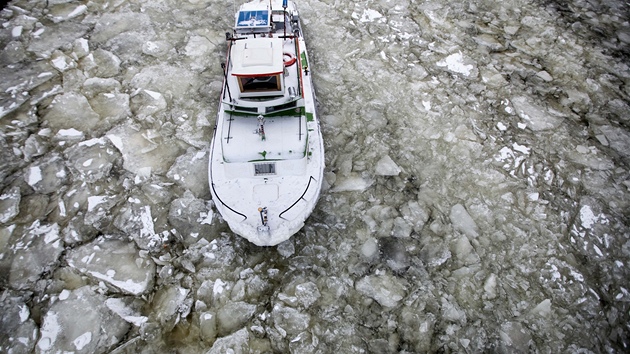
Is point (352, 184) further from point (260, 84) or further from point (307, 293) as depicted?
point (260, 84)

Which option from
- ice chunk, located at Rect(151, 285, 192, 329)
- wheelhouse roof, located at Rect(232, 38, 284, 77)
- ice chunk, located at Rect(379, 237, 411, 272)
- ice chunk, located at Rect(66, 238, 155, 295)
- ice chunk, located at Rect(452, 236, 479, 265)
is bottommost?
ice chunk, located at Rect(151, 285, 192, 329)

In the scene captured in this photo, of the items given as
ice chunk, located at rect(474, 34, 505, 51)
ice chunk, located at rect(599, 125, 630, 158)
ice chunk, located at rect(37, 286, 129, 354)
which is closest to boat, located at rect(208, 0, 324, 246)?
ice chunk, located at rect(37, 286, 129, 354)

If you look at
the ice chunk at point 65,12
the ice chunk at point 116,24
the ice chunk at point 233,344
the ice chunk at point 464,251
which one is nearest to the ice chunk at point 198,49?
the ice chunk at point 116,24

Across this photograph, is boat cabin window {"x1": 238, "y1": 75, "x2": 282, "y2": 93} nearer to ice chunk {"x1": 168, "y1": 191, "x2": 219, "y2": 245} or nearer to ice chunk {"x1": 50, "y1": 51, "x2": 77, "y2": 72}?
ice chunk {"x1": 168, "y1": 191, "x2": 219, "y2": 245}

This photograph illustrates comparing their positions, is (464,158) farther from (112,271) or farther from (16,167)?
(16,167)

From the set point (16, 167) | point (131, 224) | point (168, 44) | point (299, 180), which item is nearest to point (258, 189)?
point (299, 180)

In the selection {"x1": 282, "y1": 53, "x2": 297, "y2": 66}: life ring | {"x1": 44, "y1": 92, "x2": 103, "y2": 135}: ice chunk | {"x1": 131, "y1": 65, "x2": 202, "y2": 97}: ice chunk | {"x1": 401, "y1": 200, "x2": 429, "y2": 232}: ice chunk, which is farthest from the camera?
{"x1": 131, "y1": 65, "x2": 202, "y2": 97}: ice chunk

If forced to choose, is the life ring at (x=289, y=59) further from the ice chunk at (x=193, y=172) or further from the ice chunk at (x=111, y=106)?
the ice chunk at (x=111, y=106)
